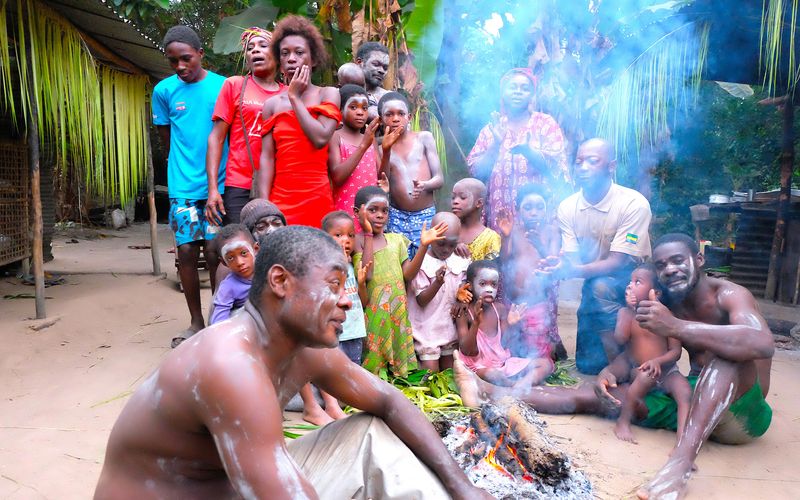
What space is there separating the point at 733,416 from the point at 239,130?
10.9 ft

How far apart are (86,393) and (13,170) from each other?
3.46 m

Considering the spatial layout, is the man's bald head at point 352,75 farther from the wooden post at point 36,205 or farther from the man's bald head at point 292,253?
the man's bald head at point 292,253

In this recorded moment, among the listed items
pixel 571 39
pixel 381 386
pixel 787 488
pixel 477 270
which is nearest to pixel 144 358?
pixel 477 270

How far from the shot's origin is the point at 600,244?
4.16 metres

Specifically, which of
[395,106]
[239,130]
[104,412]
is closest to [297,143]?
[239,130]

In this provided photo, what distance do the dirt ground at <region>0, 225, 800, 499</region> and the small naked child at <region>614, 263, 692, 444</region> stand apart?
6.3 inches

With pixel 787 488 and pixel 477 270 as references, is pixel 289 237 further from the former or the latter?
pixel 787 488

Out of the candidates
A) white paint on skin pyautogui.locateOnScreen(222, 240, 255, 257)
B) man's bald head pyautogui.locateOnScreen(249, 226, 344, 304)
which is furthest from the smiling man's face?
white paint on skin pyautogui.locateOnScreen(222, 240, 255, 257)

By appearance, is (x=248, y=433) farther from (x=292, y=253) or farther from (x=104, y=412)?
(x=104, y=412)

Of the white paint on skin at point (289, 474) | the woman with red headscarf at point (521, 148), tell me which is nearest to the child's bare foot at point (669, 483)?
the white paint on skin at point (289, 474)

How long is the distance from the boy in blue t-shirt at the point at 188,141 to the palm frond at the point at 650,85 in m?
3.64

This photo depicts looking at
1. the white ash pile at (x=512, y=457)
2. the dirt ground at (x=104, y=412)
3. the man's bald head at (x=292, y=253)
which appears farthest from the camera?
the dirt ground at (x=104, y=412)

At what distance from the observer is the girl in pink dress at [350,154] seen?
404 cm

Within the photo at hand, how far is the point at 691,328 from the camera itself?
2.99 m
